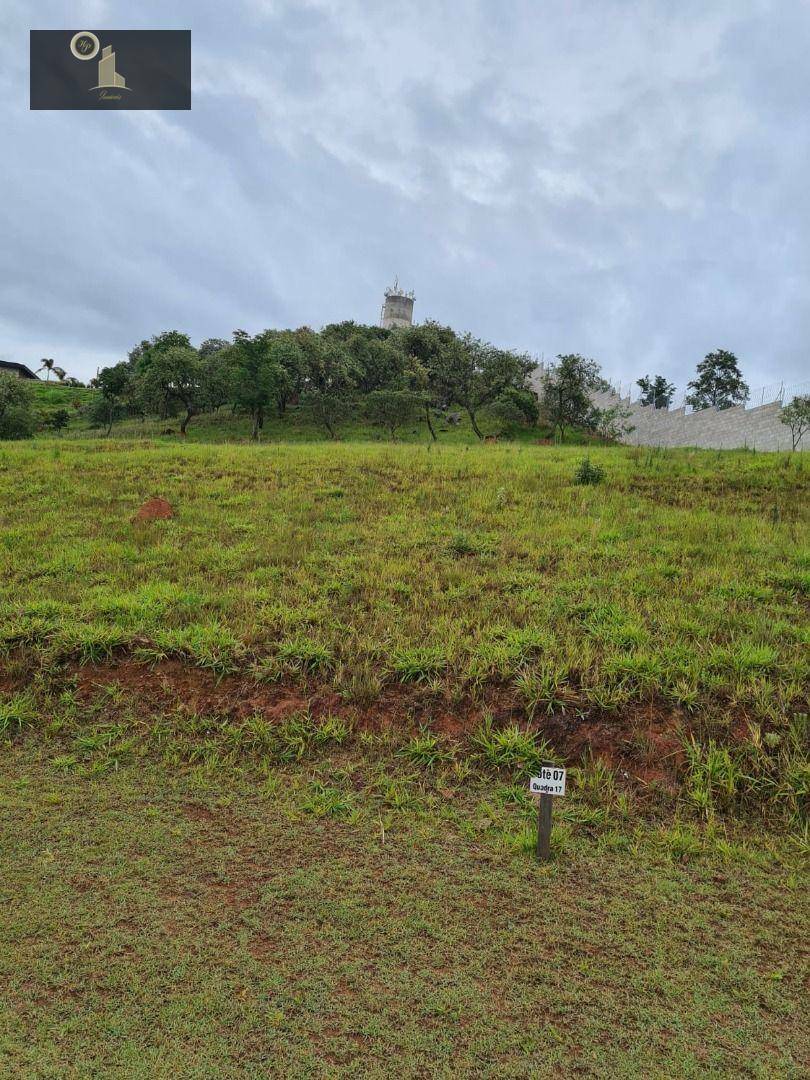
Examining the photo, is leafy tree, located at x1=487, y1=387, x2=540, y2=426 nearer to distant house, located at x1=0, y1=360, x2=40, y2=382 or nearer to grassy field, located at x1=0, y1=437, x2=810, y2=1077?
grassy field, located at x1=0, y1=437, x2=810, y2=1077

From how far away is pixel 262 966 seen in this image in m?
3.01

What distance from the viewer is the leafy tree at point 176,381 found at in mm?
39875

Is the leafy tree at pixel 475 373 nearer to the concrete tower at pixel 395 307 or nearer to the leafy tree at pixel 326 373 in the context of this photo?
the leafy tree at pixel 326 373

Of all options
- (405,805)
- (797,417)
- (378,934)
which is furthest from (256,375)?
(378,934)

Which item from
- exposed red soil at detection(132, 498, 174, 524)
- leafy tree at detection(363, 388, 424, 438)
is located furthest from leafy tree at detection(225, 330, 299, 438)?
exposed red soil at detection(132, 498, 174, 524)

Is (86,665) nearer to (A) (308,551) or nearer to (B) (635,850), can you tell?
(A) (308,551)

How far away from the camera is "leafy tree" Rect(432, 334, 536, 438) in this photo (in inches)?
1727

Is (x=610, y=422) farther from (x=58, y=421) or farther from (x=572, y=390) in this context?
(x=58, y=421)

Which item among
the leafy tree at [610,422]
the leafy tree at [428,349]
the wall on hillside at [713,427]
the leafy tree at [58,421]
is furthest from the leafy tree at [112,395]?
the wall on hillside at [713,427]

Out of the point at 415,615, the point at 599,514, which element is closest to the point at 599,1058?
the point at 415,615

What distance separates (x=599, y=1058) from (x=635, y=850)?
57.8 inches

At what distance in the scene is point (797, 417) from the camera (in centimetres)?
2511

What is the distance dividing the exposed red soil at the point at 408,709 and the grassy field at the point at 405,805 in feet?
0.10

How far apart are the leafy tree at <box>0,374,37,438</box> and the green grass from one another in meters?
41.2
